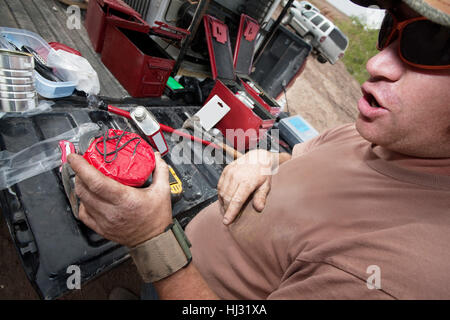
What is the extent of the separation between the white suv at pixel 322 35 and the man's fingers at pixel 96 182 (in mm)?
4704

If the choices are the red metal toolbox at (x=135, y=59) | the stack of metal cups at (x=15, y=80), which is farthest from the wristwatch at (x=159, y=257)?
the red metal toolbox at (x=135, y=59)

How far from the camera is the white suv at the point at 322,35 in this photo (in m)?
4.19

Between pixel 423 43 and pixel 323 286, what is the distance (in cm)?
63

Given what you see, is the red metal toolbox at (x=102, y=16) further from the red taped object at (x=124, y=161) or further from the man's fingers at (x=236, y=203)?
the man's fingers at (x=236, y=203)

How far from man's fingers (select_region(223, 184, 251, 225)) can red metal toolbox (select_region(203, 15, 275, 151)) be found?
1.14 metres

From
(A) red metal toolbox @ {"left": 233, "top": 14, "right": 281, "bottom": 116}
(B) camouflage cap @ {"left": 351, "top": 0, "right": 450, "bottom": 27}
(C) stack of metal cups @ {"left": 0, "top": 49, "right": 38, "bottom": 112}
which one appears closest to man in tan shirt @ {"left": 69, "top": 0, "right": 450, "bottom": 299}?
(B) camouflage cap @ {"left": 351, "top": 0, "right": 450, "bottom": 27}

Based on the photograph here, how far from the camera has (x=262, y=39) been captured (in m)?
3.74

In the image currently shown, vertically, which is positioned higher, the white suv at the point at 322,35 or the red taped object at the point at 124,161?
the white suv at the point at 322,35

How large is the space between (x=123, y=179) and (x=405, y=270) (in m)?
0.81

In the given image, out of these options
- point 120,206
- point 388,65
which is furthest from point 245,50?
point 120,206

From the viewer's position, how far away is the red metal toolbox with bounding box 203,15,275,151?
1.96 metres

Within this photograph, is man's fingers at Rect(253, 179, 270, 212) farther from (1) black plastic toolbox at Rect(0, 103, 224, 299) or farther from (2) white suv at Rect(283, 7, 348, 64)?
(2) white suv at Rect(283, 7, 348, 64)

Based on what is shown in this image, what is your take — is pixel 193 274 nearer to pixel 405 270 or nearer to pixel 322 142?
pixel 405 270
